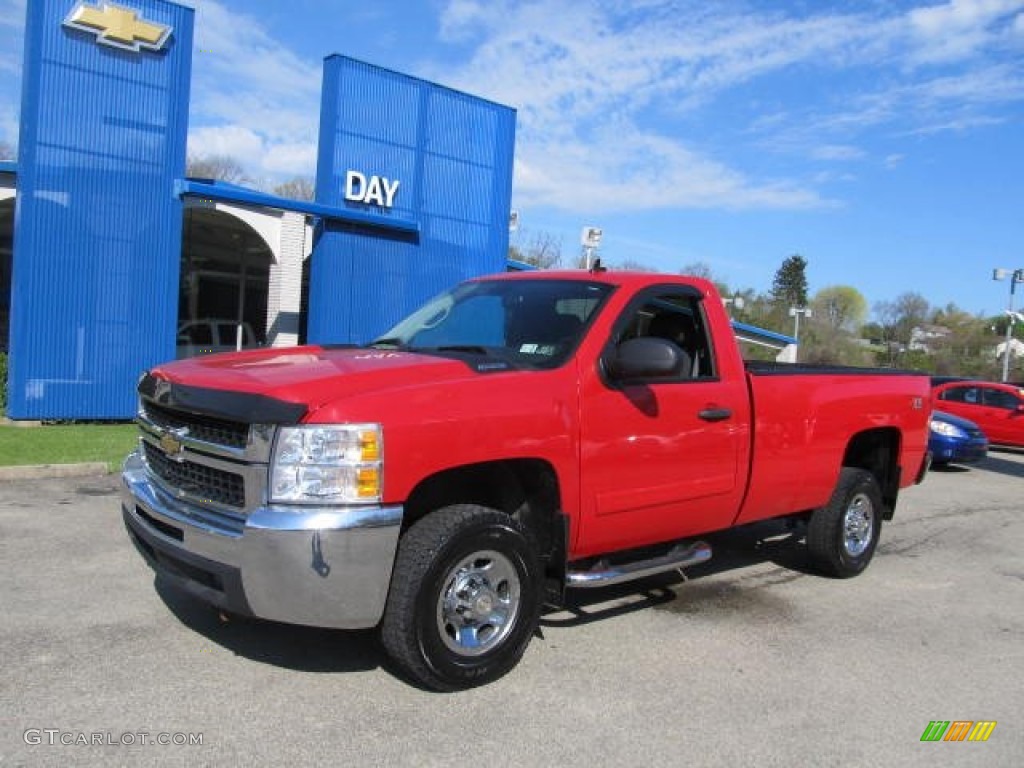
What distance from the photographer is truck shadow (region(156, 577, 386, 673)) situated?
4.10 metres

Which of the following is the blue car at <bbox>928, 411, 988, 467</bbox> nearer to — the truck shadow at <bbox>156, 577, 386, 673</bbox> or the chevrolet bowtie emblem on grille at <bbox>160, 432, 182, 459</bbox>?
the truck shadow at <bbox>156, 577, 386, 673</bbox>

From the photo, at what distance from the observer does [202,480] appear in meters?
3.79

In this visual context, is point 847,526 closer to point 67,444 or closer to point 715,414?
point 715,414

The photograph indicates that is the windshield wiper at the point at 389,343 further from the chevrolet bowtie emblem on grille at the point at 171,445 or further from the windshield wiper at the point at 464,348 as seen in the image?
the chevrolet bowtie emblem on grille at the point at 171,445

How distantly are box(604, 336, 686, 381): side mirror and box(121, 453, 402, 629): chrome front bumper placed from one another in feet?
4.63

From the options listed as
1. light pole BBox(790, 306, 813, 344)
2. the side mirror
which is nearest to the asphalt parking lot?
the side mirror

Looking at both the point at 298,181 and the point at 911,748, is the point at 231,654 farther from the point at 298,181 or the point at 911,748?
the point at 298,181

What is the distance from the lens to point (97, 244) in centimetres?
1208

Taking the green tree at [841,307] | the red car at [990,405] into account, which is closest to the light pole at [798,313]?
the green tree at [841,307]

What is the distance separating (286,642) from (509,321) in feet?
6.91

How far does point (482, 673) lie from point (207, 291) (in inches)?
901

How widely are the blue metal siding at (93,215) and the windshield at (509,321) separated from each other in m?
8.47

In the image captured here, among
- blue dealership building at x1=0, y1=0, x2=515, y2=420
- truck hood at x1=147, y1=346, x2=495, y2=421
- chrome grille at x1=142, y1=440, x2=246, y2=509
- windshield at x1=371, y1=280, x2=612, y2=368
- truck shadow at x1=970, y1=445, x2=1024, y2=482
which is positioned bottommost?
truck shadow at x1=970, y1=445, x2=1024, y2=482

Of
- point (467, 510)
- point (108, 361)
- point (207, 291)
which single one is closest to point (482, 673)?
point (467, 510)
